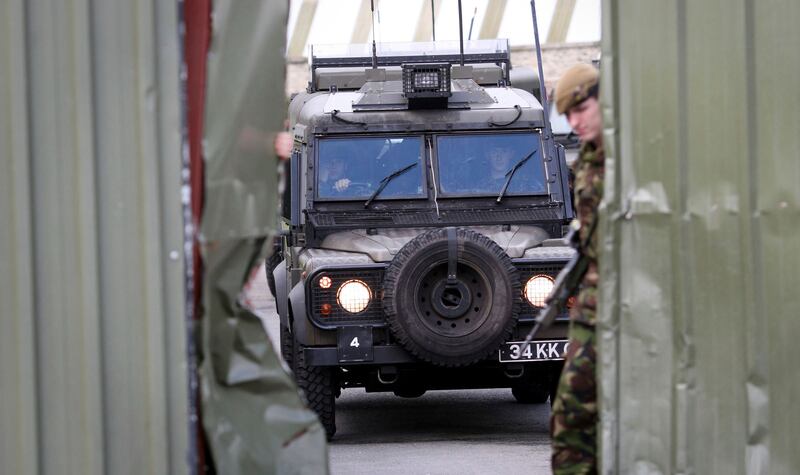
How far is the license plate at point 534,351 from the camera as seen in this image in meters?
8.52

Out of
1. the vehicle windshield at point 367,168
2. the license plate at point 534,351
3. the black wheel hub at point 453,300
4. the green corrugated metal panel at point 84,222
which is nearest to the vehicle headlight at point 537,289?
the license plate at point 534,351

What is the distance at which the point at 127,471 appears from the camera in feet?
13.3

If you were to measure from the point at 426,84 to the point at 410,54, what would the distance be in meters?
2.08

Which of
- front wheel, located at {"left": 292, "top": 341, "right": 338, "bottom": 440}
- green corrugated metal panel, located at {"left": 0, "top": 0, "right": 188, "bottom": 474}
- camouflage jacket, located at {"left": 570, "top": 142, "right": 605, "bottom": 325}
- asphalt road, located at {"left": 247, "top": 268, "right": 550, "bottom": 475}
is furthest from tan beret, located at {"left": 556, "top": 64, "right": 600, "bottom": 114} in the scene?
front wheel, located at {"left": 292, "top": 341, "right": 338, "bottom": 440}

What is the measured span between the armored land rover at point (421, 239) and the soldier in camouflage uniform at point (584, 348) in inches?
128

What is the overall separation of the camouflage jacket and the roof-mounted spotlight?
4452 millimetres

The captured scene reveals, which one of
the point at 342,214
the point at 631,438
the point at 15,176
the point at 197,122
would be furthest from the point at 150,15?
the point at 342,214

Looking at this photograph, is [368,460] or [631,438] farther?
[368,460]

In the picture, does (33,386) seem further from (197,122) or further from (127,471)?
(197,122)

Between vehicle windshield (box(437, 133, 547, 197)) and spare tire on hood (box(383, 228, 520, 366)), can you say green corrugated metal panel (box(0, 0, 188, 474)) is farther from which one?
vehicle windshield (box(437, 133, 547, 197))

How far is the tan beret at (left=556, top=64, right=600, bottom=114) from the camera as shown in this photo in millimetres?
5004

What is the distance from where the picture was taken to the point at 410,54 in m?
11.5

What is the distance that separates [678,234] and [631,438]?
64 cm

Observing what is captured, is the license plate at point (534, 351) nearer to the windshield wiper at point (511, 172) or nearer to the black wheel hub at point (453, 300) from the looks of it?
the black wheel hub at point (453, 300)
